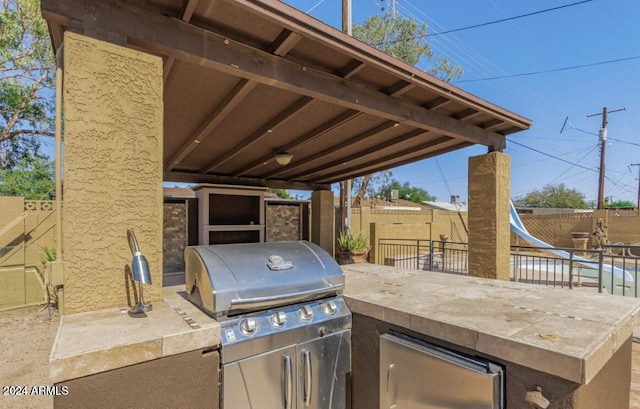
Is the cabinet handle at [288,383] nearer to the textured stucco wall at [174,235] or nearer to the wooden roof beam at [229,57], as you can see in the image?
the wooden roof beam at [229,57]

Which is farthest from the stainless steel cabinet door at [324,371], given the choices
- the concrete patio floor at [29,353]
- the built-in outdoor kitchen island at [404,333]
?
the concrete patio floor at [29,353]

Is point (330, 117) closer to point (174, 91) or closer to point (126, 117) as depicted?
point (174, 91)

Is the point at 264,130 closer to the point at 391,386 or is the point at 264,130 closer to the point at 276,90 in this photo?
the point at 276,90

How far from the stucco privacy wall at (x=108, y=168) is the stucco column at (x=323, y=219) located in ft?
22.4

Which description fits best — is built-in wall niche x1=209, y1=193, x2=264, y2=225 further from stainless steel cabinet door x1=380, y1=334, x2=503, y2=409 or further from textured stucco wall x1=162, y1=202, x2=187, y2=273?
stainless steel cabinet door x1=380, y1=334, x2=503, y2=409

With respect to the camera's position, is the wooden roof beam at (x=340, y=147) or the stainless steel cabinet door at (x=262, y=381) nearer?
the stainless steel cabinet door at (x=262, y=381)

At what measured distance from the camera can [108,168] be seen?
1.91 meters

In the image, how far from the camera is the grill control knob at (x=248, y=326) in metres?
1.82

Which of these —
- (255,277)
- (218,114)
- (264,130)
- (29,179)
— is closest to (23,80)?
(29,179)

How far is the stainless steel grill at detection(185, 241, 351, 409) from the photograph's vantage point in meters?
1.79

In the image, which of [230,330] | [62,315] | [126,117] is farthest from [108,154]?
[230,330]

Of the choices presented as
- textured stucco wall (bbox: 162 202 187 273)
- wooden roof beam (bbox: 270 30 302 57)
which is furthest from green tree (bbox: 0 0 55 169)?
wooden roof beam (bbox: 270 30 302 57)

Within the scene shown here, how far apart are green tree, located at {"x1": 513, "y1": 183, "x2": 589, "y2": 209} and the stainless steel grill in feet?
150

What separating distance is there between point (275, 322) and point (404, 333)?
0.79 meters
